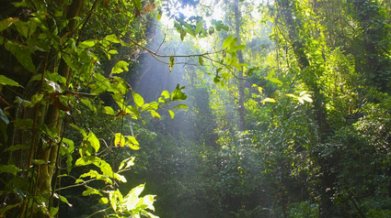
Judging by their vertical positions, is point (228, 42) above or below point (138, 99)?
above

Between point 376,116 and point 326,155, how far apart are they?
1.08 meters

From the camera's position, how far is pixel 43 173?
89cm

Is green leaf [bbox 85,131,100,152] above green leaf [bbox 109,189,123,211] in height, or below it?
above

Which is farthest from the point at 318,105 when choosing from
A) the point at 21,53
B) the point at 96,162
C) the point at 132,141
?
the point at 21,53

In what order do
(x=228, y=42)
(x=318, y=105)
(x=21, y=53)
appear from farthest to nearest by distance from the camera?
(x=318, y=105) → (x=228, y=42) → (x=21, y=53)

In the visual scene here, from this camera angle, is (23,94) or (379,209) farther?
(379,209)

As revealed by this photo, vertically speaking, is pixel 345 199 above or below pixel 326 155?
below

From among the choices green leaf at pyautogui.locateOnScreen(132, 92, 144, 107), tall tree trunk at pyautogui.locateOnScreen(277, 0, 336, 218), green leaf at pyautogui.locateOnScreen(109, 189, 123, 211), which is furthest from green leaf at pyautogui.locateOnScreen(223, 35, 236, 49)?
tall tree trunk at pyautogui.locateOnScreen(277, 0, 336, 218)

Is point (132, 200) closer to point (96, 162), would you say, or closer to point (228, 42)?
point (96, 162)

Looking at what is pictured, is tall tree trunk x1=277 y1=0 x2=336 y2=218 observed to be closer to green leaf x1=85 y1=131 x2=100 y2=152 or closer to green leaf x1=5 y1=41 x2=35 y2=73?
green leaf x1=85 y1=131 x2=100 y2=152

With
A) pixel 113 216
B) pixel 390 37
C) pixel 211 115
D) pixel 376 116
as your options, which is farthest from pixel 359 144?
pixel 211 115

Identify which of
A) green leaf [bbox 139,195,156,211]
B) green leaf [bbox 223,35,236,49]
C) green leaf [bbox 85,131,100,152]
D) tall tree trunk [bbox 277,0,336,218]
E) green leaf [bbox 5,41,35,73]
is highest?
tall tree trunk [bbox 277,0,336,218]

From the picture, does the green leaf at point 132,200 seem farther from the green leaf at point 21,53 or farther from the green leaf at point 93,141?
the green leaf at point 21,53

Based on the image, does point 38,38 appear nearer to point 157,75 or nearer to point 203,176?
point 203,176
